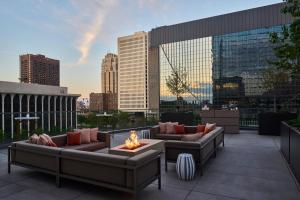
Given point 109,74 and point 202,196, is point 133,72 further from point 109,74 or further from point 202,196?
point 202,196

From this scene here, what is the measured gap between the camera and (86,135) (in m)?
6.36

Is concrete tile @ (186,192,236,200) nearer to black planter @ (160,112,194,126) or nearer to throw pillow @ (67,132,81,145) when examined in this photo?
throw pillow @ (67,132,81,145)

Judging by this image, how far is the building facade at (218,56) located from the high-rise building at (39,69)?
4594 centimetres

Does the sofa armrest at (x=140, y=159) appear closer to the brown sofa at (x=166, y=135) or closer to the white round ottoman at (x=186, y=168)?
the white round ottoman at (x=186, y=168)

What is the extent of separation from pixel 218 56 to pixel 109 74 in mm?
81624

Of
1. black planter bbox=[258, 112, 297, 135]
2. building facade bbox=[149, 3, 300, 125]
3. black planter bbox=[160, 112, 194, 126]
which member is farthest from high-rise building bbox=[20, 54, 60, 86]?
black planter bbox=[258, 112, 297, 135]

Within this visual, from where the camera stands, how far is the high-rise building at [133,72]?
380 feet

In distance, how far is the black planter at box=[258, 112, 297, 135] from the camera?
9.82 meters

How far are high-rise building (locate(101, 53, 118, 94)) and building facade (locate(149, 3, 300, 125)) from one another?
67681 mm

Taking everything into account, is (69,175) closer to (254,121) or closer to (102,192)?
(102,192)

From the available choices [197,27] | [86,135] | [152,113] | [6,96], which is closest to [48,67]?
[6,96]

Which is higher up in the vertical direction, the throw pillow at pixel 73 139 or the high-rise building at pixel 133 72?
the high-rise building at pixel 133 72

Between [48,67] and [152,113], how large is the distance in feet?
278

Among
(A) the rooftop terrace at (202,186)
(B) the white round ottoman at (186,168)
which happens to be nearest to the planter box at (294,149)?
(A) the rooftop terrace at (202,186)
